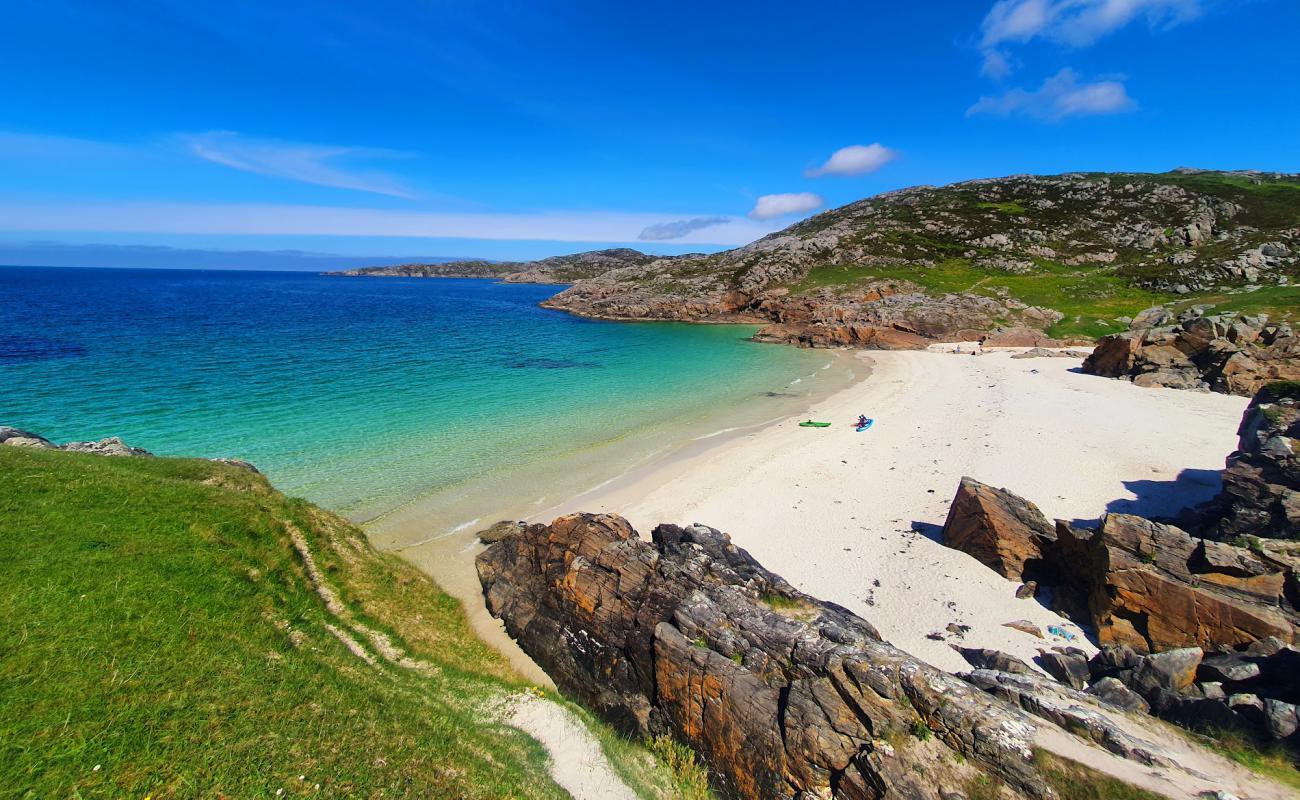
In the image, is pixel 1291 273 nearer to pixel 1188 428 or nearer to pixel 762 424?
pixel 1188 428

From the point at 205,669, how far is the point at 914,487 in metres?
25.6

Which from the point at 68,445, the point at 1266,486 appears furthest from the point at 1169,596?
the point at 68,445

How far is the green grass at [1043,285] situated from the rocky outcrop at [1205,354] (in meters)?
22.9

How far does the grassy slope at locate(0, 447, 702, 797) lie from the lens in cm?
680

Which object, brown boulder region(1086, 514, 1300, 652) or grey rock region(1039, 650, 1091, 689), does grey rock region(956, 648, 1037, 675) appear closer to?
grey rock region(1039, 650, 1091, 689)

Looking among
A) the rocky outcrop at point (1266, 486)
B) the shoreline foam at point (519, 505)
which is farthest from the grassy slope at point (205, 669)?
the rocky outcrop at point (1266, 486)

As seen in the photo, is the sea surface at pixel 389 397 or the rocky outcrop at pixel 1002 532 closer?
the rocky outcrop at pixel 1002 532

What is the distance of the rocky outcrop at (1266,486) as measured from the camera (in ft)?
47.5

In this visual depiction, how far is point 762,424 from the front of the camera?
37812mm

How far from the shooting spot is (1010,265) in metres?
94.2

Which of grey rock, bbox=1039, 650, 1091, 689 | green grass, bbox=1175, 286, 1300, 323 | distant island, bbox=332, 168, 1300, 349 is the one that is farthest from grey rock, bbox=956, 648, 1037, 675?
distant island, bbox=332, 168, 1300, 349

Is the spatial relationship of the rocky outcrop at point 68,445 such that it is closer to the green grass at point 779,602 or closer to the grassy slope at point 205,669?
the grassy slope at point 205,669

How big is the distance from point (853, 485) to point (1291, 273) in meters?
85.6

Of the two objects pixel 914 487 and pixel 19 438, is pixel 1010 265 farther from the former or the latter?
pixel 19 438
